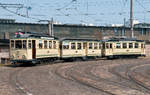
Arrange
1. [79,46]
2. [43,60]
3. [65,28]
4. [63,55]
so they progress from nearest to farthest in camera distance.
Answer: [43,60] < [63,55] < [79,46] < [65,28]

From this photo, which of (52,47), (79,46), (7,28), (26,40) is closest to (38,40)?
(26,40)

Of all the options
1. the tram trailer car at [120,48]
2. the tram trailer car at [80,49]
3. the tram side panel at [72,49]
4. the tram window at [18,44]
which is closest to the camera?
the tram window at [18,44]

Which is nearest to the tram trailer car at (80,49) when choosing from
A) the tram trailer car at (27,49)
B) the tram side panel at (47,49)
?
the tram side panel at (47,49)

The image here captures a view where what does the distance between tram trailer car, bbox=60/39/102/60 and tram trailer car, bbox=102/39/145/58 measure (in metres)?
0.97

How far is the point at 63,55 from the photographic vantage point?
28.8 meters

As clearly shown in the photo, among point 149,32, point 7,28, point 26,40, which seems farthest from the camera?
point 149,32

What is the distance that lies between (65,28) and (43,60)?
37.0 metres

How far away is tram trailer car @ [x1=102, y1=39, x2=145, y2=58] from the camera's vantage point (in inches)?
1375

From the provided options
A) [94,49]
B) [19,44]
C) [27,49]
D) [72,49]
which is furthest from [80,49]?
[19,44]

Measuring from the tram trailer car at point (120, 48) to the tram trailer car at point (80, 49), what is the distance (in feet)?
3.20

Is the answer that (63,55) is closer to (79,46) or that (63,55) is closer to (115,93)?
(79,46)

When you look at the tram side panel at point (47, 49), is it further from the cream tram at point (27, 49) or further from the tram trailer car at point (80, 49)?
the tram trailer car at point (80, 49)

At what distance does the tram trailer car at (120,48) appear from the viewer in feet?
115

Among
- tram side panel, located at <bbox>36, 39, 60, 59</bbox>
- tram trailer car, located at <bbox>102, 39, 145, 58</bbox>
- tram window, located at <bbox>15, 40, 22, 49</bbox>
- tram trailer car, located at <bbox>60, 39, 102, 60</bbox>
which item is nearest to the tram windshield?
tram window, located at <bbox>15, 40, 22, 49</bbox>
